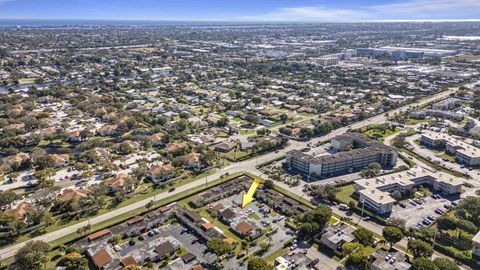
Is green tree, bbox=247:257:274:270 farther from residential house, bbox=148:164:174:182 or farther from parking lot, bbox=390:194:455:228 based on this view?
residential house, bbox=148:164:174:182

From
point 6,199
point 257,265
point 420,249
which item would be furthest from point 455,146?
point 6,199

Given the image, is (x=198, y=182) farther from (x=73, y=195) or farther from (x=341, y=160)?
(x=341, y=160)

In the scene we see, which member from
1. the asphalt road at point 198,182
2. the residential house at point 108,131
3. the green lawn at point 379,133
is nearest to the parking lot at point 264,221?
the asphalt road at point 198,182

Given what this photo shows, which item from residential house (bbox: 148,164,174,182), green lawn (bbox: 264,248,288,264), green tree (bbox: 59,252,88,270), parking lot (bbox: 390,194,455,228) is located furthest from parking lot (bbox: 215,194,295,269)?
parking lot (bbox: 390,194,455,228)

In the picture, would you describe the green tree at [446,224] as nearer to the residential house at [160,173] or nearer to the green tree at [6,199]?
the residential house at [160,173]

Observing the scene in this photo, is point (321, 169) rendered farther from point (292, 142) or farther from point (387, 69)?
point (387, 69)

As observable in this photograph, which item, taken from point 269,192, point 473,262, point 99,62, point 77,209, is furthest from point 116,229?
point 99,62
